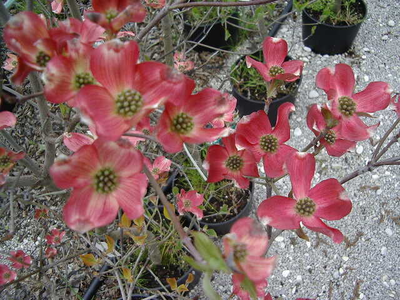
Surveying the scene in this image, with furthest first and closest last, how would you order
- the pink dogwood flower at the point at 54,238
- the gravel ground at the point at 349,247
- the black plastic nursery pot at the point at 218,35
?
the black plastic nursery pot at the point at 218,35
the gravel ground at the point at 349,247
the pink dogwood flower at the point at 54,238

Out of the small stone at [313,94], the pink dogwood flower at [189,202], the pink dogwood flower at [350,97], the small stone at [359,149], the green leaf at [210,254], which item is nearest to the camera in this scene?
the green leaf at [210,254]

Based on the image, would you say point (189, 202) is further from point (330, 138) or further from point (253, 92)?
point (253, 92)

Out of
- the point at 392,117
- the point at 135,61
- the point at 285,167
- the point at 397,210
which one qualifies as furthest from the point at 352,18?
the point at 135,61

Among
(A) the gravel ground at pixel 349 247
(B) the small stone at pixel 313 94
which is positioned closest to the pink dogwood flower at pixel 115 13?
(A) the gravel ground at pixel 349 247

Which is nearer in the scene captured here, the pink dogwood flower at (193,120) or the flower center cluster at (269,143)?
the pink dogwood flower at (193,120)

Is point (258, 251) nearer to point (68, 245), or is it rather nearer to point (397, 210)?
point (68, 245)

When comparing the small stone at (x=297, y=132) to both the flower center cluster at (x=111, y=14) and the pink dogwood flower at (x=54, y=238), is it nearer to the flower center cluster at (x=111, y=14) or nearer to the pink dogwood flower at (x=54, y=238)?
the pink dogwood flower at (x=54, y=238)
